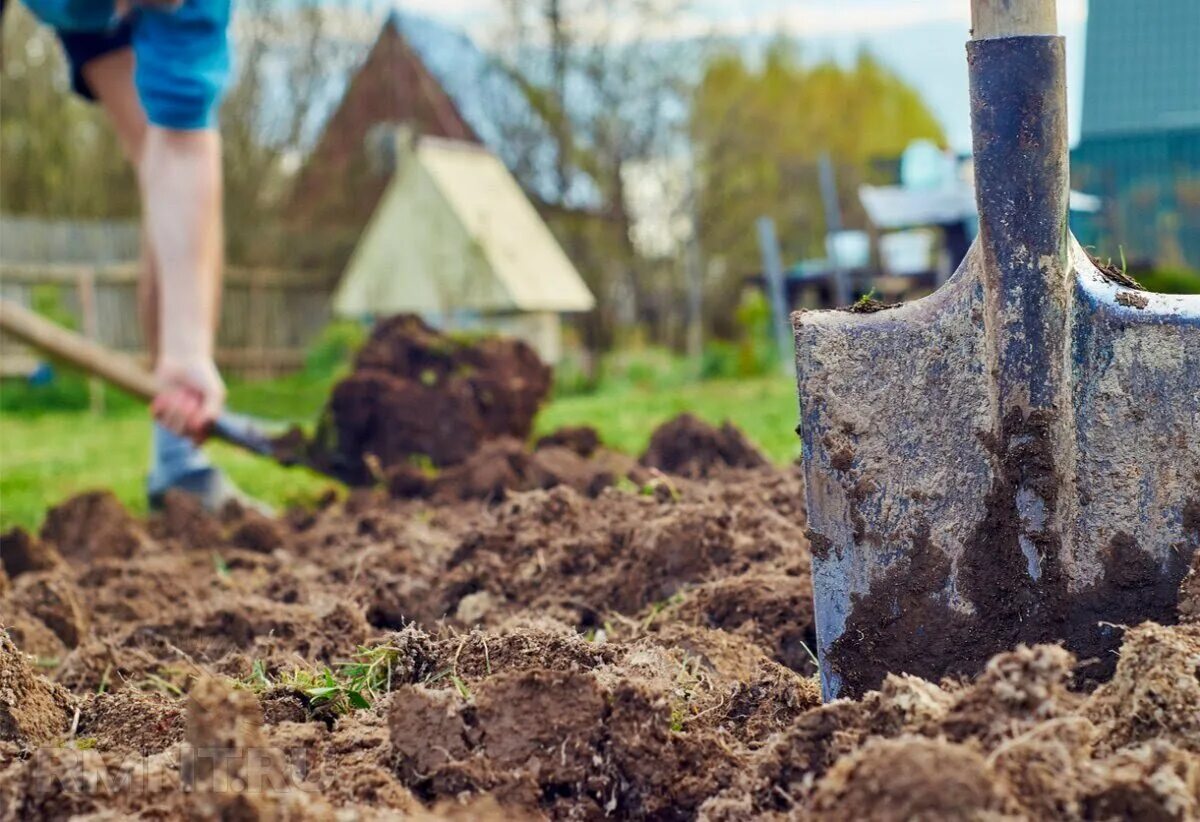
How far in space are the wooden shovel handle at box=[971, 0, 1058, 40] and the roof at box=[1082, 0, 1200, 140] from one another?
Result: 14.2m

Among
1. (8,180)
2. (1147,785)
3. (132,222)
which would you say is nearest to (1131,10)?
(132,222)

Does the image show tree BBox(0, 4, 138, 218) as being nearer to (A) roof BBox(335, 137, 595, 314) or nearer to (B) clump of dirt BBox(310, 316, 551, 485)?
(A) roof BBox(335, 137, 595, 314)

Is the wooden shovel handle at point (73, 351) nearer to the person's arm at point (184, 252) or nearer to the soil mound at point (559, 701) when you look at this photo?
the person's arm at point (184, 252)

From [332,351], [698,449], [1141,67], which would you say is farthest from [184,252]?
[1141,67]

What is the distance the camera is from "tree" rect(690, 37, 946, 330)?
53.6ft

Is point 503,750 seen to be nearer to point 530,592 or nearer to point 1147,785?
point 1147,785

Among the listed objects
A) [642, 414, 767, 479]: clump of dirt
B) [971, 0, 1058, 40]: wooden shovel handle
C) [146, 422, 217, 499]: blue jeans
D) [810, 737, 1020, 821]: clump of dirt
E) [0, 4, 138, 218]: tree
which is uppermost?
[0, 4, 138, 218]: tree

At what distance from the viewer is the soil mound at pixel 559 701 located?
53.4 inches

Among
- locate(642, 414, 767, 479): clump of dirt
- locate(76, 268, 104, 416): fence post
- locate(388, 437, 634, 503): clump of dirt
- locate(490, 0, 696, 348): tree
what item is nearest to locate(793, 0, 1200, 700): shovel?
locate(388, 437, 634, 503): clump of dirt

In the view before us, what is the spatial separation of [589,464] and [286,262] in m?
13.0

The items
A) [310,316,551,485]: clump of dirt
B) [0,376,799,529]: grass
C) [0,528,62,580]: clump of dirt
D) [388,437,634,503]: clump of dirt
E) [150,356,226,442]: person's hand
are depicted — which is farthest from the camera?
[0,376,799,529]: grass

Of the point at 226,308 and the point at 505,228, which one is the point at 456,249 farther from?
the point at 226,308

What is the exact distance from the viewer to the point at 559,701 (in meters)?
1.62

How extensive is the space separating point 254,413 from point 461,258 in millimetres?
2735
